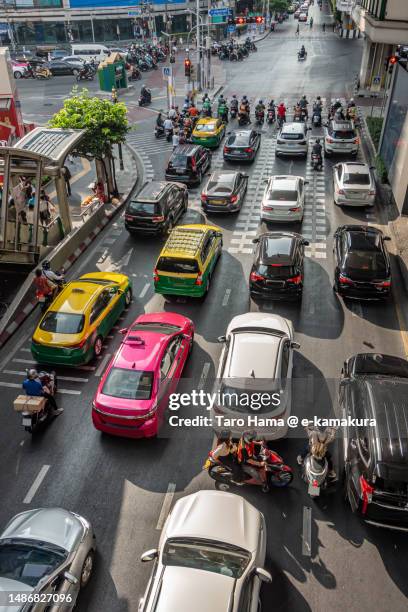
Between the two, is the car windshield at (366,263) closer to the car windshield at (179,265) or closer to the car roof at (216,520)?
the car windshield at (179,265)

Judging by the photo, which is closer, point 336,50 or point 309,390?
point 309,390

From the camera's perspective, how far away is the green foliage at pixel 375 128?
94.4 ft

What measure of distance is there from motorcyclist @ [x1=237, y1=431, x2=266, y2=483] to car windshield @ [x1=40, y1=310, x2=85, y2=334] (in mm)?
5512

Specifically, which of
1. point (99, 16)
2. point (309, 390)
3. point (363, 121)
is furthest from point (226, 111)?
point (99, 16)

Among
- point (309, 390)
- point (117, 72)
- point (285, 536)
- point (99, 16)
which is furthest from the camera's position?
point (99, 16)

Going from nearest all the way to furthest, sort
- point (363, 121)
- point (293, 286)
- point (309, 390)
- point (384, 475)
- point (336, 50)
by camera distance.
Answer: point (384, 475) < point (309, 390) < point (293, 286) < point (363, 121) < point (336, 50)

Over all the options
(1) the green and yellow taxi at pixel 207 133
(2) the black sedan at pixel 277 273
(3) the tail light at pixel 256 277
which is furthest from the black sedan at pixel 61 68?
(3) the tail light at pixel 256 277

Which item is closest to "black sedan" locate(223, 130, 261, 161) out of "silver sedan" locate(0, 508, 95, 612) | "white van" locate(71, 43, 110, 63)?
"silver sedan" locate(0, 508, 95, 612)

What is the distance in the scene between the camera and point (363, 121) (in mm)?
35312

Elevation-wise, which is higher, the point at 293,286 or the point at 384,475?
the point at 384,475

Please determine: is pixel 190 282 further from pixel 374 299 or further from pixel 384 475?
pixel 384 475

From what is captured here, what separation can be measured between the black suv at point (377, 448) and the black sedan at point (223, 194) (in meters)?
12.5

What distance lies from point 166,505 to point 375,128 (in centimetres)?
2730

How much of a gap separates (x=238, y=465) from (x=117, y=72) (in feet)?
136
